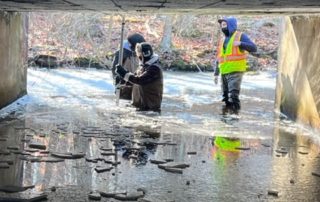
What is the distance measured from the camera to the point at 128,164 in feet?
18.4

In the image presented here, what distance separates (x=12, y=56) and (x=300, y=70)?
17.8ft

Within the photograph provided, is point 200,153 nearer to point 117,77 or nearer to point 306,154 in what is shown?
point 306,154

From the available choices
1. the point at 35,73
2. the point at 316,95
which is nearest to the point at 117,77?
the point at 316,95

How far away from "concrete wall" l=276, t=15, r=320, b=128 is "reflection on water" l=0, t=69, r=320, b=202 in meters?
0.47

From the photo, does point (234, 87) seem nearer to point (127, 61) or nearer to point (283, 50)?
point (283, 50)

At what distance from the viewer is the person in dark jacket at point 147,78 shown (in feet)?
30.8

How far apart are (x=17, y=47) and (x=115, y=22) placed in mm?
16503

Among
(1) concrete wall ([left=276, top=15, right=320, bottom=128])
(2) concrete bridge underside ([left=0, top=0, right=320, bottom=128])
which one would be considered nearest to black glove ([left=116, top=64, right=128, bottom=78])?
(2) concrete bridge underside ([left=0, top=0, right=320, bottom=128])

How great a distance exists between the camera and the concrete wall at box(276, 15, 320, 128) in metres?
8.53

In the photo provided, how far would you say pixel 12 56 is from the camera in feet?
32.3

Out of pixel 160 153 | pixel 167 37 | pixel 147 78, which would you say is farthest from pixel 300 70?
pixel 167 37

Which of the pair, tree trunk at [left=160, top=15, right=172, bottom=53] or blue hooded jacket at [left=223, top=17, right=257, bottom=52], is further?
tree trunk at [left=160, top=15, right=172, bottom=53]

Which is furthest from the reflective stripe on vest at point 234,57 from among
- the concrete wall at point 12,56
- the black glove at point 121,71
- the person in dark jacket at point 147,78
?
the concrete wall at point 12,56

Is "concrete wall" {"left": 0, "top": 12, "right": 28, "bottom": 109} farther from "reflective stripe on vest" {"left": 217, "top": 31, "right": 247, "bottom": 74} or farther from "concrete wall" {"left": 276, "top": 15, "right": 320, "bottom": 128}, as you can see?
"concrete wall" {"left": 276, "top": 15, "right": 320, "bottom": 128}
